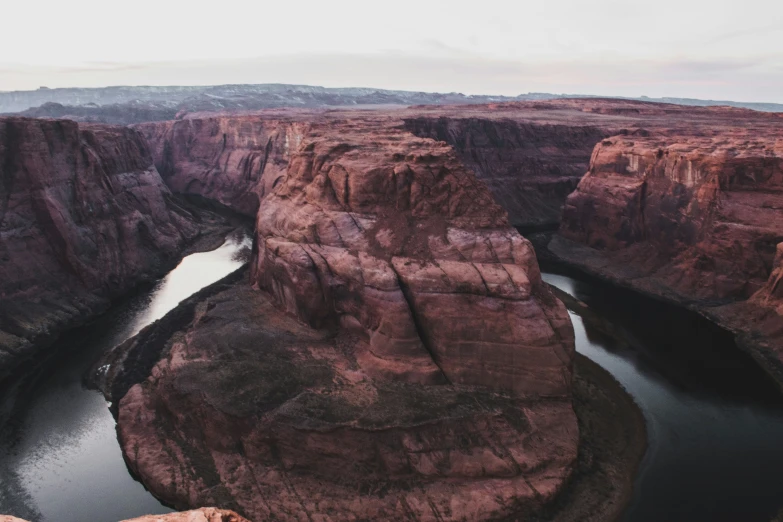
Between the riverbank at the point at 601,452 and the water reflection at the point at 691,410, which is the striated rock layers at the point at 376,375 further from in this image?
the water reflection at the point at 691,410

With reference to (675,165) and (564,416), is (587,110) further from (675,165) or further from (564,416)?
(564,416)

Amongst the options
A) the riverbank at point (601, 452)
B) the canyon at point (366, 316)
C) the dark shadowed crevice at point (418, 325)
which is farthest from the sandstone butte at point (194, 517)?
the dark shadowed crevice at point (418, 325)

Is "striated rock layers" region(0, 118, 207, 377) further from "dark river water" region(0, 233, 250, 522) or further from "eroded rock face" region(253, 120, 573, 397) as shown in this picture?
"eroded rock face" region(253, 120, 573, 397)

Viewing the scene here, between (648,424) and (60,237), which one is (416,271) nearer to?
(648,424)

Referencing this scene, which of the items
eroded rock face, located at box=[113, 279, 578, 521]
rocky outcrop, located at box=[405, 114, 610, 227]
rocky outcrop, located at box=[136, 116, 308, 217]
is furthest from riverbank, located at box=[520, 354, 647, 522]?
rocky outcrop, located at box=[136, 116, 308, 217]

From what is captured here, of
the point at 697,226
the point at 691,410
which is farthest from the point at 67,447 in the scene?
the point at 697,226
